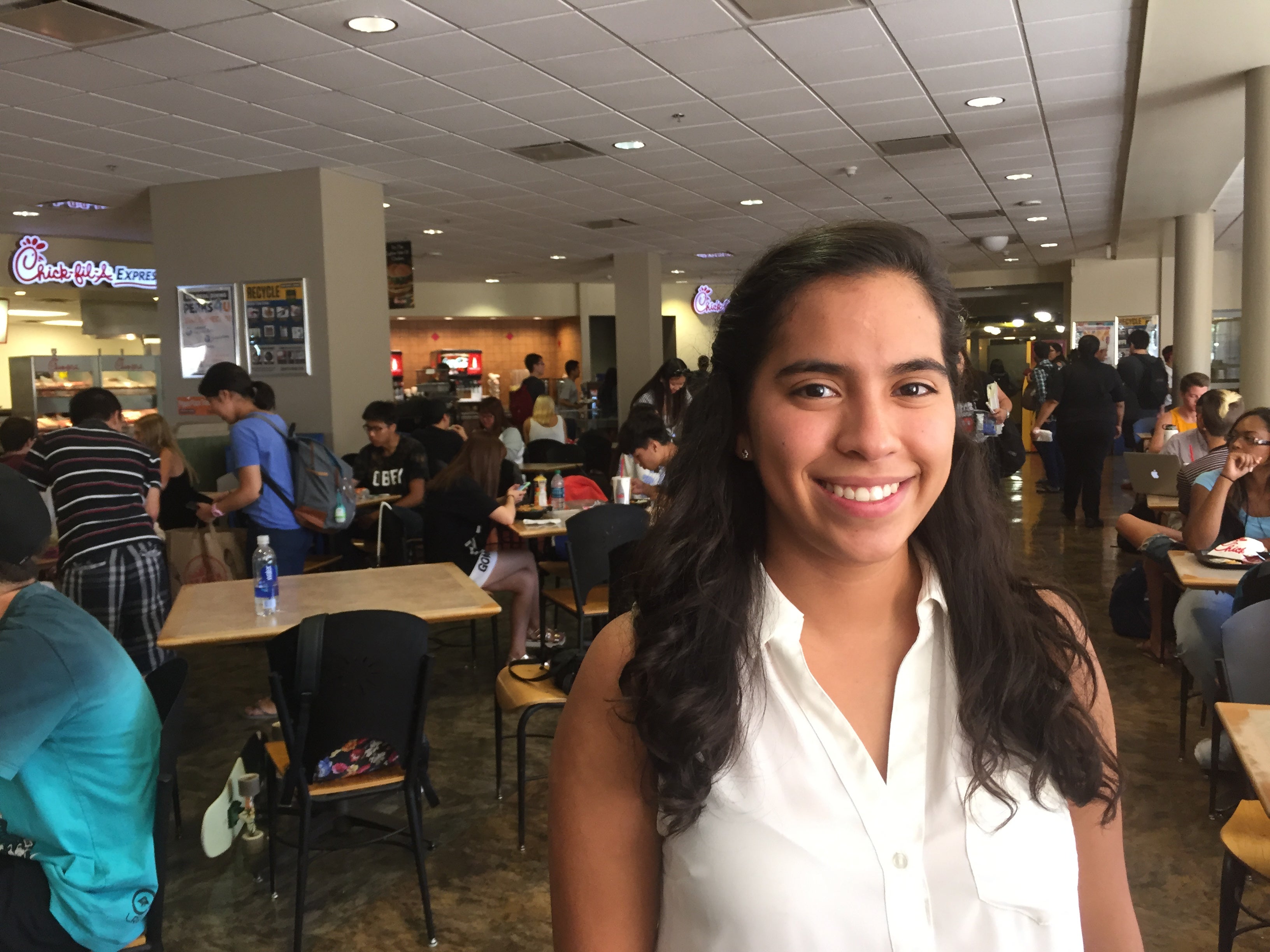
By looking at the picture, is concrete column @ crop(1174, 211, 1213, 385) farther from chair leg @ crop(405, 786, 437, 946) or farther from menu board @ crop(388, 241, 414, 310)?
chair leg @ crop(405, 786, 437, 946)

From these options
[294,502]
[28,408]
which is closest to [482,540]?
[294,502]

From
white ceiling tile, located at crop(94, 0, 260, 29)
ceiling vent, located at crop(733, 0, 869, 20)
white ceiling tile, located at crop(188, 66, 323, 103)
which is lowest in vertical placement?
white ceiling tile, located at crop(188, 66, 323, 103)

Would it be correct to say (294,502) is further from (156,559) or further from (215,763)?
(215,763)

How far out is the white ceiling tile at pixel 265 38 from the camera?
15.1ft

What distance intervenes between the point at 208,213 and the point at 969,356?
779 cm

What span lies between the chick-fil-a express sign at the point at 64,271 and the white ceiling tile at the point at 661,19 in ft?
24.7

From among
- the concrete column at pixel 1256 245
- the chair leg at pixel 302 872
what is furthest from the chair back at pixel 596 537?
the concrete column at pixel 1256 245

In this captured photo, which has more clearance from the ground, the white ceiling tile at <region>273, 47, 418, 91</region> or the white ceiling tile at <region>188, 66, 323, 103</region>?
the white ceiling tile at <region>273, 47, 418, 91</region>

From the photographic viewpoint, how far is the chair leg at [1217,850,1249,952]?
7.61ft

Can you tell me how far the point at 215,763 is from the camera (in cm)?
422

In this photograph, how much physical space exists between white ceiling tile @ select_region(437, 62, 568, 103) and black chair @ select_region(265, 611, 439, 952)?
141 inches

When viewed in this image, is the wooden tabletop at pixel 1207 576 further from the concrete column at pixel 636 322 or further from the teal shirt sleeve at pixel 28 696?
the concrete column at pixel 636 322

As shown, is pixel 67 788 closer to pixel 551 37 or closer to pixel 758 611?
pixel 758 611

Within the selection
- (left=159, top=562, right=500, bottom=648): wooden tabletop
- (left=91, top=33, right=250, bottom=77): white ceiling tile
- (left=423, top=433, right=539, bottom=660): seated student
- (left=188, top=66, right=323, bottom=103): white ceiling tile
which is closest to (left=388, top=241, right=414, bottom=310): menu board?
(left=188, top=66, right=323, bottom=103): white ceiling tile
